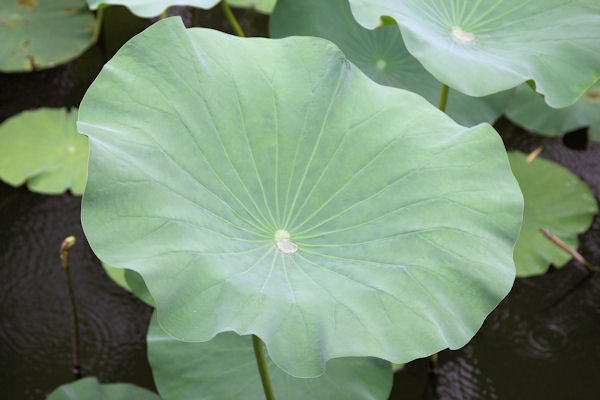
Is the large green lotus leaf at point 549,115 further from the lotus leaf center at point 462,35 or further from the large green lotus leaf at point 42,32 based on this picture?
the large green lotus leaf at point 42,32

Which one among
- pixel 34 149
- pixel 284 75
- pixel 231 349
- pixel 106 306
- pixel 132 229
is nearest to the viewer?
pixel 132 229

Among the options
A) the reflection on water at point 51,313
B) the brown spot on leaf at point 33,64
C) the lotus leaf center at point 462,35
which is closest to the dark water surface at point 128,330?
the reflection on water at point 51,313

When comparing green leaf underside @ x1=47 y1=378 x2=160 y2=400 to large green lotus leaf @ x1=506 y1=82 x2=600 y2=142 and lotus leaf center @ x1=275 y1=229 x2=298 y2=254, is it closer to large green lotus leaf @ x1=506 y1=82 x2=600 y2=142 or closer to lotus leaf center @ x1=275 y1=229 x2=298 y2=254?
lotus leaf center @ x1=275 y1=229 x2=298 y2=254

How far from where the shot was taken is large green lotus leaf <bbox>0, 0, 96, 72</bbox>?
231 cm

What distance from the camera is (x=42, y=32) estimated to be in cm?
239

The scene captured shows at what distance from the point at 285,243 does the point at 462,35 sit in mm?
708

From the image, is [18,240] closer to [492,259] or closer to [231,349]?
[231,349]

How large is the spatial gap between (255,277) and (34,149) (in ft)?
4.29

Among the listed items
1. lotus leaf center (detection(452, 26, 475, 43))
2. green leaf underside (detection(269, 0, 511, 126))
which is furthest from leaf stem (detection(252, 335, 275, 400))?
green leaf underside (detection(269, 0, 511, 126))

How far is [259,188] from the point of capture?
120 cm

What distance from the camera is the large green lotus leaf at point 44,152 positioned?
2006 mm

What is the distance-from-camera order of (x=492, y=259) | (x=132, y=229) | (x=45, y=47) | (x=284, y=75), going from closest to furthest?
(x=132, y=229), (x=492, y=259), (x=284, y=75), (x=45, y=47)

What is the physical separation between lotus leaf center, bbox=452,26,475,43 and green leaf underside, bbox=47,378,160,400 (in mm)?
1052

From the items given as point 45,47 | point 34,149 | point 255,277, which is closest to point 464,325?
point 255,277
